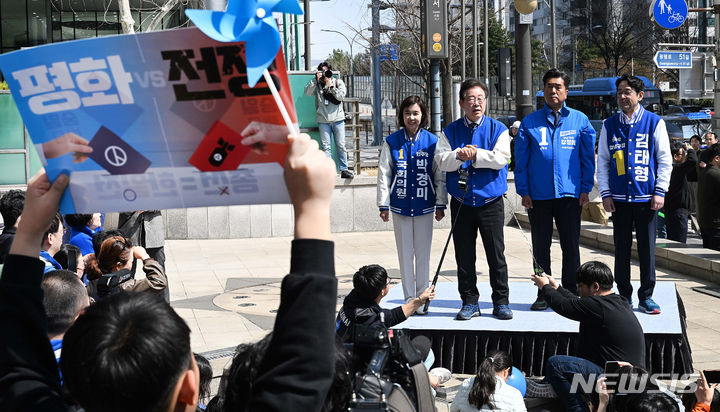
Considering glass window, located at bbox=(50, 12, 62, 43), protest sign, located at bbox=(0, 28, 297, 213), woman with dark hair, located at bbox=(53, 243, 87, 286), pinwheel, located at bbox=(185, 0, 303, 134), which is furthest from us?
glass window, located at bbox=(50, 12, 62, 43)

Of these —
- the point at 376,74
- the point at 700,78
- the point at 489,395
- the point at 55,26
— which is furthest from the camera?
the point at 376,74

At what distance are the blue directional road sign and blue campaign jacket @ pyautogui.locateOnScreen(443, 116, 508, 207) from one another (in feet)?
26.0

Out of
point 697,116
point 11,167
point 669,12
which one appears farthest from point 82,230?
point 697,116

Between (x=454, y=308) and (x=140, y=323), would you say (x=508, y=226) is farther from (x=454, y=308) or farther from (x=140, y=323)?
(x=140, y=323)

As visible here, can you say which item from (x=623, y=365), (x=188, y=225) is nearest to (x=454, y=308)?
(x=623, y=365)

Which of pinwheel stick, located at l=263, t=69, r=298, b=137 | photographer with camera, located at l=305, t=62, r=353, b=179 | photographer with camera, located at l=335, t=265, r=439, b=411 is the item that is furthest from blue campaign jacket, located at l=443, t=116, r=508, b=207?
photographer with camera, located at l=305, t=62, r=353, b=179

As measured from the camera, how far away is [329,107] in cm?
1459

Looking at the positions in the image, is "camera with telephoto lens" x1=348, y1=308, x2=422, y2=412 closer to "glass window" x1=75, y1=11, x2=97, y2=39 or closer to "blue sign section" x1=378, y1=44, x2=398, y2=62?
"glass window" x1=75, y1=11, x2=97, y2=39

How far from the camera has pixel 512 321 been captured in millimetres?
6914

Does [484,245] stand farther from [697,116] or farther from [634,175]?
[697,116]

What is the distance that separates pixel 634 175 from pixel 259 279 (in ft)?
17.6

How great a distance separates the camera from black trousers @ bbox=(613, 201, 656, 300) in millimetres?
7254

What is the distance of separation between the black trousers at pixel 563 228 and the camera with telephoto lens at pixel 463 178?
2.37 ft

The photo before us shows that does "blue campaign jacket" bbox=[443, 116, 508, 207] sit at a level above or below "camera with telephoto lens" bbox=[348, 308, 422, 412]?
above
